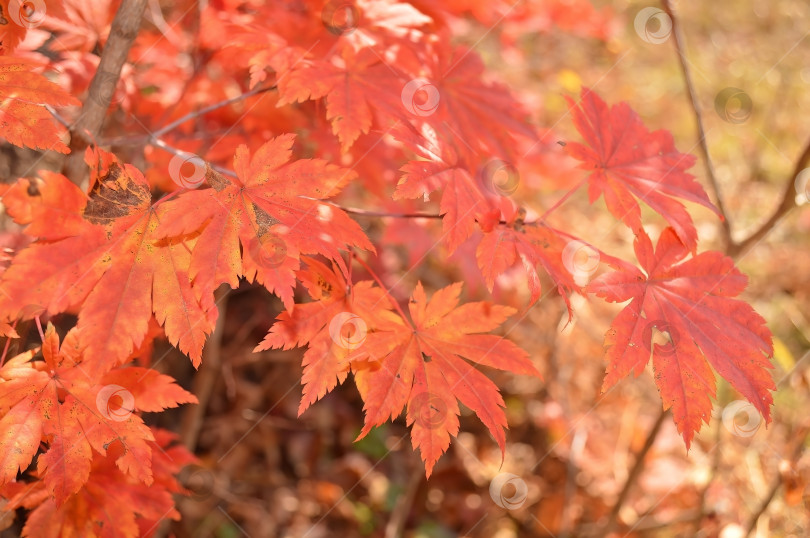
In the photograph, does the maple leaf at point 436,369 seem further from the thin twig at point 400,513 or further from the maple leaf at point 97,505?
the thin twig at point 400,513

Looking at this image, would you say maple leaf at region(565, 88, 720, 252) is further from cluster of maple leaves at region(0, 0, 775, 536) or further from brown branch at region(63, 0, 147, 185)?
brown branch at region(63, 0, 147, 185)

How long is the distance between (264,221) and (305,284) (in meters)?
0.14

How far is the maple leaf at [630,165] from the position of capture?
1.24m

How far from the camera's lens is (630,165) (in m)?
1.32

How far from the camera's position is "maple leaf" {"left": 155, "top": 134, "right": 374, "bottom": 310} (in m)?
1.01

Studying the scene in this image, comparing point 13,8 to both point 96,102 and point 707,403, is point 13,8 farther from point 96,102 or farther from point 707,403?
point 707,403

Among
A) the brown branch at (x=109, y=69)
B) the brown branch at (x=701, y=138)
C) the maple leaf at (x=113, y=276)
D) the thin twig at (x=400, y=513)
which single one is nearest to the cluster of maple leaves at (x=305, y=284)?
the maple leaf at (x=113, y=276)

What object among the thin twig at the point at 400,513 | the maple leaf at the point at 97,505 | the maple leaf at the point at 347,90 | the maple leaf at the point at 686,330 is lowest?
the thin twig at the point at 400,513

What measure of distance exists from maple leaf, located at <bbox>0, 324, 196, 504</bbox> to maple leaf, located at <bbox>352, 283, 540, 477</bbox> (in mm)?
398

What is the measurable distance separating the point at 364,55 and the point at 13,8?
704 millimetres

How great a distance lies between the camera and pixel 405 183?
1.07 m

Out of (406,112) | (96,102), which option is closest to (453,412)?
(406,112)

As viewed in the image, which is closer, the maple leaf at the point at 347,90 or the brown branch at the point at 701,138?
the maple leaf at the point at 347,90

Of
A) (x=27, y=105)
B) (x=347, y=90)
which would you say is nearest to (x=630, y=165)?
(x=347, y=90)
